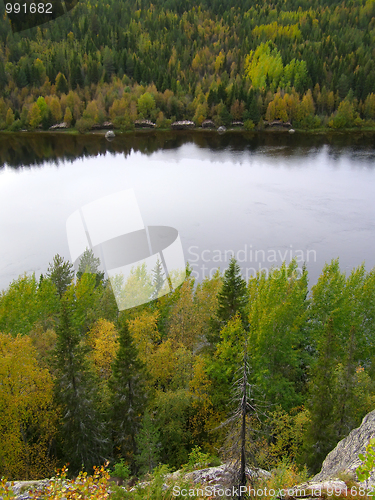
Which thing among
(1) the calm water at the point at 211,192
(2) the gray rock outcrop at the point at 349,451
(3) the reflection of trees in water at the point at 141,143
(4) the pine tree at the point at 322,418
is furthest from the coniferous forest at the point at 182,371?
(3) the reflection of trees in water at the point at 141,143

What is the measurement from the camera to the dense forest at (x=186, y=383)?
18.6m

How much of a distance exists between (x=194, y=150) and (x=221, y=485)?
89.4 meters

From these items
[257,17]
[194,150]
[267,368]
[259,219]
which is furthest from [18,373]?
[257,17]

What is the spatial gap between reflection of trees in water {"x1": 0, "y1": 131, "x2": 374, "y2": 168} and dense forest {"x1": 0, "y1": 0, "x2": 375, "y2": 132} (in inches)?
239

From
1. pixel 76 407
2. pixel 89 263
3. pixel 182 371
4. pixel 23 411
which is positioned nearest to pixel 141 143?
pixel 89 263

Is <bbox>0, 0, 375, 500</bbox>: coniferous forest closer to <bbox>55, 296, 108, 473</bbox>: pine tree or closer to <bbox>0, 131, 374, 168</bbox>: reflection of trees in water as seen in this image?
<bbox>55, 296, 108, 473</bbox>: pine tree

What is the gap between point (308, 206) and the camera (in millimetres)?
65875

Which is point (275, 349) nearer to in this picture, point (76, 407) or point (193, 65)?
point (76, 407)

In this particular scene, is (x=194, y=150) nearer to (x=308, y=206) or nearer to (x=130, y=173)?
(x=130, y=173)

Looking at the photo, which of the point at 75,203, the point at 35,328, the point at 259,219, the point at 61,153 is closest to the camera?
the point at 35,328

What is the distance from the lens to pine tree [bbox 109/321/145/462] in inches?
803

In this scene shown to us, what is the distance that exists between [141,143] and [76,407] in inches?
3623

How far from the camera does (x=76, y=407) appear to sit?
63.7 feet

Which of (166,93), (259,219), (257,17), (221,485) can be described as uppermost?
(257,17)
